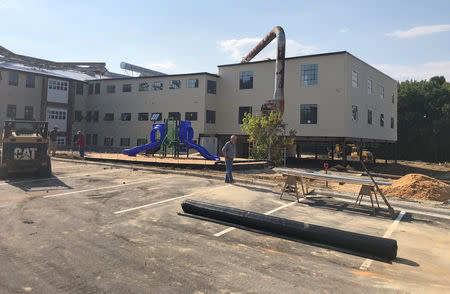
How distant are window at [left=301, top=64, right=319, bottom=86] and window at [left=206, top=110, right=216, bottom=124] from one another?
11.1 m

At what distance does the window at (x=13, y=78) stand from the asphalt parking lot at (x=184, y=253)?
34.9 m

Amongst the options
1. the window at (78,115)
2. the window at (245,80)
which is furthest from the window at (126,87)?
the window at (245,80)

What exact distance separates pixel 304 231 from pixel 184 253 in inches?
95.5

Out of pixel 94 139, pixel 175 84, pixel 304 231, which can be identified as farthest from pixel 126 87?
pixel 304 231

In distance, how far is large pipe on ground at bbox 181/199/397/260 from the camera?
17.6 feet

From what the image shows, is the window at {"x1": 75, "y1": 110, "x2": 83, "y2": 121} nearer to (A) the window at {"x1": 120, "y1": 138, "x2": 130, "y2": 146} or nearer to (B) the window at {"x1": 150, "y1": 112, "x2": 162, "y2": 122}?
(A) the window at {"x1": 120, "y1": 138, "x2": 130, "y2": 146}

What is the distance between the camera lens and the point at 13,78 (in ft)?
122

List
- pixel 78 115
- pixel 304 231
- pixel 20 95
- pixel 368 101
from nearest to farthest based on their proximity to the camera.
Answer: pixel 304 231 < pixel 368 101 < pixel 20 95 < pixel 78 115

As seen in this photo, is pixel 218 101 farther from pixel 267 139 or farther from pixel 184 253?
pixel 184 253

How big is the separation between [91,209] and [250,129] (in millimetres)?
16046

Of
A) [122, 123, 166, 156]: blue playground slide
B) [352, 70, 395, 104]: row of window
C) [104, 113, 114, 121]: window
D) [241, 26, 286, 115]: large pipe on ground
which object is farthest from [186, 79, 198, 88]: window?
[352, 70, 395, 104]: row of window

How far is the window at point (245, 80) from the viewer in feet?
106

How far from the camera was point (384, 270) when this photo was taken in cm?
485

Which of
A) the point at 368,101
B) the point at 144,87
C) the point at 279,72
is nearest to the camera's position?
the point at 279,72
